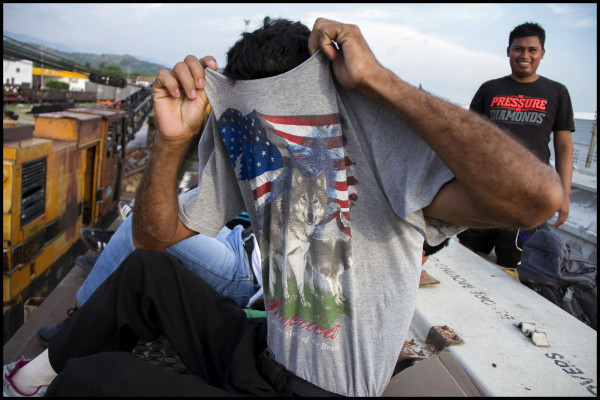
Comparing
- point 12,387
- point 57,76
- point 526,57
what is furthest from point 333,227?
point 57,76

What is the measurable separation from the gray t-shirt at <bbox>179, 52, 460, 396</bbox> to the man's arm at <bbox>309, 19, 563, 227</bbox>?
0.12 metres

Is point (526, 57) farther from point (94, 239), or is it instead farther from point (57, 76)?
point (57, 76)

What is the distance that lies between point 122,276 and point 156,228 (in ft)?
1.31

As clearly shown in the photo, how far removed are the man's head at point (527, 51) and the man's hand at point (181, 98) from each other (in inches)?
114

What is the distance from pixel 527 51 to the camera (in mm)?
3414

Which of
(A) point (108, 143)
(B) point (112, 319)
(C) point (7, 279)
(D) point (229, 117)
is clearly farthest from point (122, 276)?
(A) point (108, 143)

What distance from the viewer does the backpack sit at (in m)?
2.93

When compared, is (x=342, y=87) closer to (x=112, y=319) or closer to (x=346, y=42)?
(x=346, y=42)

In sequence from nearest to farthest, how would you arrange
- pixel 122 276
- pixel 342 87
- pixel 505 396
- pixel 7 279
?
pixel 342 87 < pixel 505 396 < pixel 122 276 < pixel 7 279

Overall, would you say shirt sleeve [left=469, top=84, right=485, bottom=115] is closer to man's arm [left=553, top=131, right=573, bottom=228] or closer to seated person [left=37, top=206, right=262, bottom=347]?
man's arm [left=553, top=131, right=573, bottom=228]

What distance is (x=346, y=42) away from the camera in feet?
3.65

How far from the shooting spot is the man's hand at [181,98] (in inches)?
57.1

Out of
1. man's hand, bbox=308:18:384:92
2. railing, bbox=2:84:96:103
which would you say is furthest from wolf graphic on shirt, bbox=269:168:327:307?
railing, bbox=2:84:96:103

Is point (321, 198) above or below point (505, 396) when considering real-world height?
above
